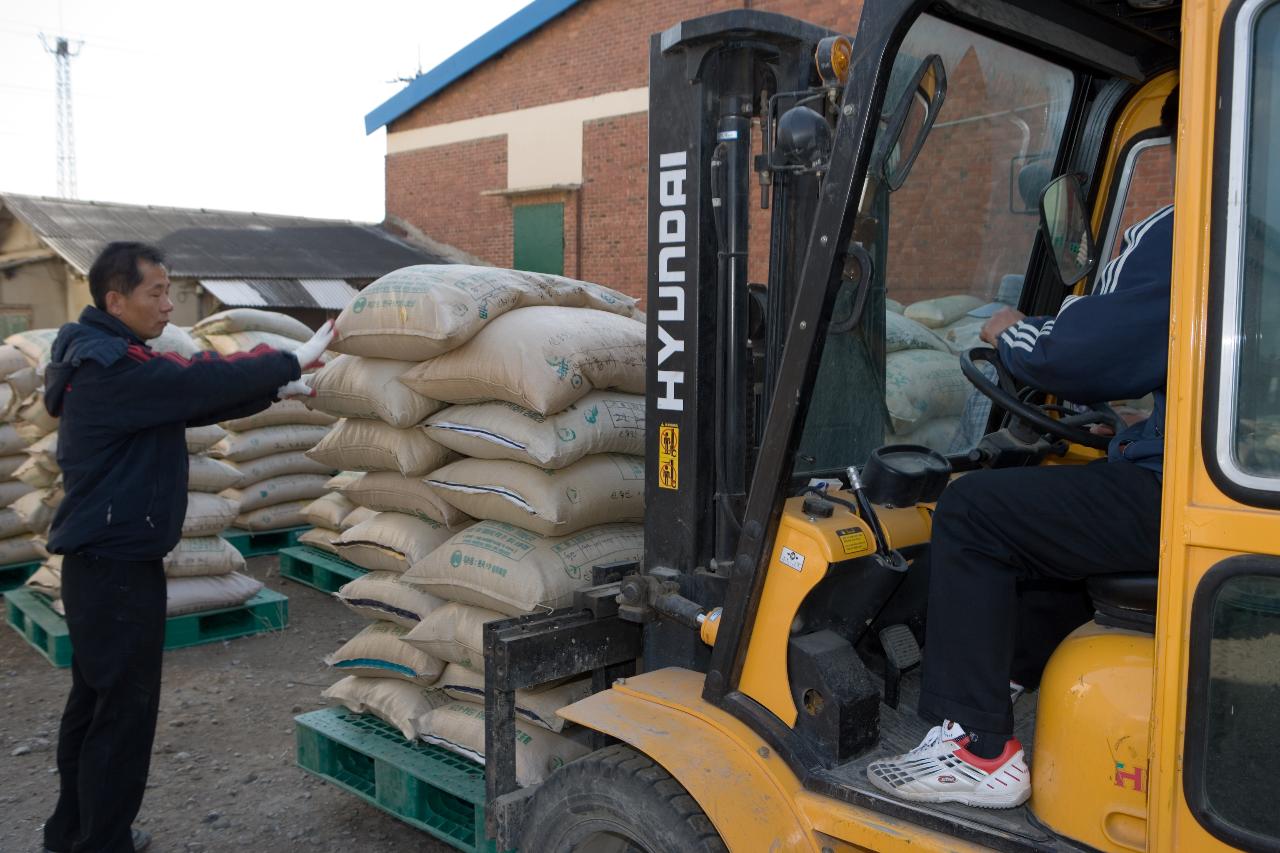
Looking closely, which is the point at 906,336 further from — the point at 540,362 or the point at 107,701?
the point at 107,701

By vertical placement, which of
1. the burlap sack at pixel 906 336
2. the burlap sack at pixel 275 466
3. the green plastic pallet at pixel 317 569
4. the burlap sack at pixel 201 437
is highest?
the burlap sack at pixel 906 336

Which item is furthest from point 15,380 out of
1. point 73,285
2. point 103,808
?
point 73,285

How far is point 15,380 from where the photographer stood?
6801 millimetres

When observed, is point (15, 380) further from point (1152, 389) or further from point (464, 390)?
point (1152, 389)

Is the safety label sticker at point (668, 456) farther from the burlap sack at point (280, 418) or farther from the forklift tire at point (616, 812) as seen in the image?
the burlap sack at point (280, 418)

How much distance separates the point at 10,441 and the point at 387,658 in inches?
186

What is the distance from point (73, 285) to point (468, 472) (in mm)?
16657

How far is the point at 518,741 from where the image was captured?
3.41m

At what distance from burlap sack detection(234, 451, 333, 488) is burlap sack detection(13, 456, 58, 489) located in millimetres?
1304

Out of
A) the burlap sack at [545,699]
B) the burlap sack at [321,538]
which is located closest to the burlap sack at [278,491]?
the burlap sack at [321,538]

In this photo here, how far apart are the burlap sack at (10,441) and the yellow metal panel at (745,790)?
624 centimetres

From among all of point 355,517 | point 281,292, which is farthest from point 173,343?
point 281,292

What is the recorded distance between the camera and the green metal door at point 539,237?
19.8 metres

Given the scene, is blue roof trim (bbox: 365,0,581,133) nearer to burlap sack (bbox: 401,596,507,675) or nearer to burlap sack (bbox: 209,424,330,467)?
burlap sack (bbox: 209,424,330,467)
